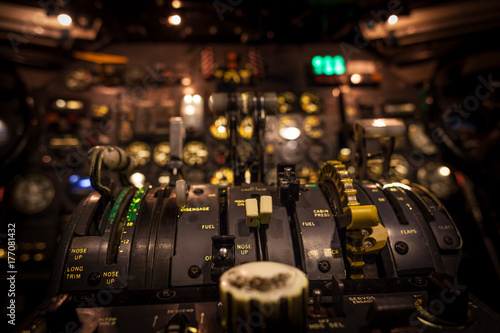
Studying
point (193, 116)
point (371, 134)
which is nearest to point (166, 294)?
point (371, 134)

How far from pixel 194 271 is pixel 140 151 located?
4.71 m

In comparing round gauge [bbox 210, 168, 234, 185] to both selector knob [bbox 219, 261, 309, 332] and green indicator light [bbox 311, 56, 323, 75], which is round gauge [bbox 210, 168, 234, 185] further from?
selector knob [bbox 219, 261, 309, 332]

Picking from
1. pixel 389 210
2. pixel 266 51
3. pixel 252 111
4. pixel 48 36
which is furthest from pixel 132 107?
pixel 389 210

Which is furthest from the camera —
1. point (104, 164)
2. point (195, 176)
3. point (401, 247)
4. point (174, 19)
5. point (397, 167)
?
point (397, 167)

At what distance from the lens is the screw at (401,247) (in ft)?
5.21

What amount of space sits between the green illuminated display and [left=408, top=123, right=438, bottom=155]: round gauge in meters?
2.07

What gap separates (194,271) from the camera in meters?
1.49

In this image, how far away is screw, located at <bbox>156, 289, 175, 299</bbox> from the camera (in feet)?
4.47

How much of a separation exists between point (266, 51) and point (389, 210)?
5487 millimetres

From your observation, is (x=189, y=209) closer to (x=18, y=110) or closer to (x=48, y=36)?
(x=18, y=110)

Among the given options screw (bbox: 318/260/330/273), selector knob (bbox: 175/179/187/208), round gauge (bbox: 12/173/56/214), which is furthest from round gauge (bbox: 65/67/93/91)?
screw (bbox: 318/260/330/273)

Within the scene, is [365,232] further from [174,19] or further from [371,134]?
[174,19]

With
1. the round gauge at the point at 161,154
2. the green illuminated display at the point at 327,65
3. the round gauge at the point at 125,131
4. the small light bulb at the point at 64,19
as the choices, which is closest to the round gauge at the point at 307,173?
the green illuminated display at the point at 327,65

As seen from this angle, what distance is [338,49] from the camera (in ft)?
21.7
